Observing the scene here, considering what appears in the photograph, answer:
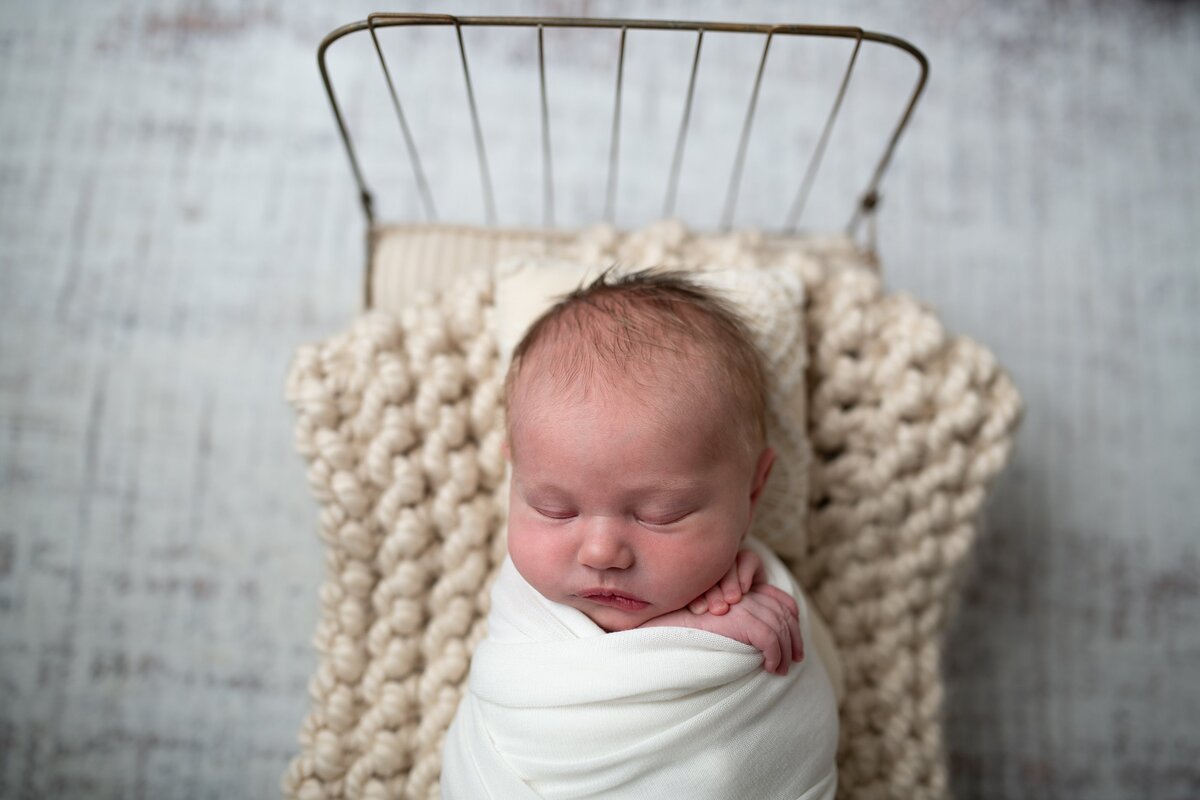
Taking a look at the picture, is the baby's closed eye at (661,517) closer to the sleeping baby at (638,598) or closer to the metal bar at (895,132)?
the sleeping baby at (638,598)

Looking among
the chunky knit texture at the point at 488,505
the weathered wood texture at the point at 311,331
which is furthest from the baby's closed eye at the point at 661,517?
the weathered wood texture at the point at 311,331

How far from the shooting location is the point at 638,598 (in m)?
0.75

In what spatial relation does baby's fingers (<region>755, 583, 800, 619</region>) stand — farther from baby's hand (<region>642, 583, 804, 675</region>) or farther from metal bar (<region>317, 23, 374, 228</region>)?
metal bar (<region>317, 23, 374, 228</region>)

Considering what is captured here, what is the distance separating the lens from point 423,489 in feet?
3.01

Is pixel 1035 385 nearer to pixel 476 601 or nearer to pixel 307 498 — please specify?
pixel 476 601

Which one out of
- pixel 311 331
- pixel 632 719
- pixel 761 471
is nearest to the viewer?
pixel 632 719

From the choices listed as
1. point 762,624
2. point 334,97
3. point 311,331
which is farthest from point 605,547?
point 311,331

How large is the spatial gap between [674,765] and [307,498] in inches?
28.8

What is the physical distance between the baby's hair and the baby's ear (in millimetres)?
27

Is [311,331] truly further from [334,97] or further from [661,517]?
[661,517]

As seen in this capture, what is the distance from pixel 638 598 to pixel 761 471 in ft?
0.55

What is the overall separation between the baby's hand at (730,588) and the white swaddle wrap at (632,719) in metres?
0.04

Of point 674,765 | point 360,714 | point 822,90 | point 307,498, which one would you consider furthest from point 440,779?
point 822,90

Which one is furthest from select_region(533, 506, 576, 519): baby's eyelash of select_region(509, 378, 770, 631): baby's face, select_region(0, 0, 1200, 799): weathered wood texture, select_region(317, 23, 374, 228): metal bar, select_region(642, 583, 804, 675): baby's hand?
select_region(0, 0, 1200, 799): weathered wood texture
